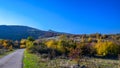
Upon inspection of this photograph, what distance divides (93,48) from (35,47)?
1134 inches

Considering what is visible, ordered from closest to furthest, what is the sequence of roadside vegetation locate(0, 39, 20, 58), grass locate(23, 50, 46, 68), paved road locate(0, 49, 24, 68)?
paved road locate(0, 49, 24, 68) < grass locate(23, 50, 46, 68) < roadside vegetation locate(0, 39, 20, 58)

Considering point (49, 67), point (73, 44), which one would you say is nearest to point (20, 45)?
point (73, 44)

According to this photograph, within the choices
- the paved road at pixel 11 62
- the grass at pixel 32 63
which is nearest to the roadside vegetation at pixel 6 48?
the paved road at pixel 11 62

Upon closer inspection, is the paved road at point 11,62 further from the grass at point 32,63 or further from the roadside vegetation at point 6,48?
the roadside vegetation at point 6,48

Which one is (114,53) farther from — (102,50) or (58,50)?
(58,50)

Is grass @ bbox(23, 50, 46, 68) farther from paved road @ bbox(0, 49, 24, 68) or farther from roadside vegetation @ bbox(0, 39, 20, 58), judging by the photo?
roadside vegetation @ bbox(0, 39, 20, 58)

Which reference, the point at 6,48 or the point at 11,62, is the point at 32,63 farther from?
the point at 6,48

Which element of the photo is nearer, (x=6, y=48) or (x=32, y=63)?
(x=32, y=63)

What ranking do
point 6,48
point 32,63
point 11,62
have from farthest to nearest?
1. point 6,48
2. point 11,62
3. point 32,63

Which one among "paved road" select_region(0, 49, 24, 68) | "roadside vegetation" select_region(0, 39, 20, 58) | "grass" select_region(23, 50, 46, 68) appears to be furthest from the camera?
"roadside vegetation" select_region(0, 39, 20, 58)

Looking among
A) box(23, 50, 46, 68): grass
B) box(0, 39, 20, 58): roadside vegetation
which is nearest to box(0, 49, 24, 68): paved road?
box(23, 50, 46, 68): grass

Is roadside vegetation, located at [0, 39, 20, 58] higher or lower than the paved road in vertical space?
higher

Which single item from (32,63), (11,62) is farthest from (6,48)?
(32,63)

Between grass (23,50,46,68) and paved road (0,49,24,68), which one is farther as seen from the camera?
grass (23,50,46,68)
